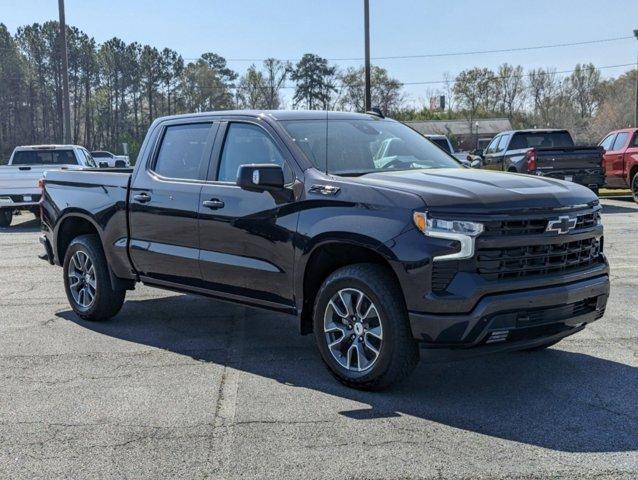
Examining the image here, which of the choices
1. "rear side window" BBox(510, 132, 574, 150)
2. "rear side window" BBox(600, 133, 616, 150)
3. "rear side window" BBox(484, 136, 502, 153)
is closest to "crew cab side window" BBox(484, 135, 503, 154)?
"rear side window" BBox(484, 136, 502, 153)

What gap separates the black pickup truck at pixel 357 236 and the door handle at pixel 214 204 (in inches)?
0.8

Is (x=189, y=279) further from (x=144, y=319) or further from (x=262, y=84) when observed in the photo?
(x=262, y=84)

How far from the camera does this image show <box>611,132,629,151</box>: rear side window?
19.3m

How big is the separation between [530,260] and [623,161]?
15759 millimetres

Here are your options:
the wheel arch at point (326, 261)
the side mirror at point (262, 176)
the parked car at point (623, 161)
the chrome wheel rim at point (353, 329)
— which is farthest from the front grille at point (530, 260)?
the parked car at point (623, 161)

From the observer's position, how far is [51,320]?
7.45 meters

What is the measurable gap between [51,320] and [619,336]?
17.7 ft

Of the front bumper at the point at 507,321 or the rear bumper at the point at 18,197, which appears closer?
the front bumper at the point at 507,321

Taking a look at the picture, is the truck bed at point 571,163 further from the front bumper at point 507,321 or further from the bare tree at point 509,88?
the bare tree at point 509,88

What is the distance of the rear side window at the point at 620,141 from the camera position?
19281 millimetres

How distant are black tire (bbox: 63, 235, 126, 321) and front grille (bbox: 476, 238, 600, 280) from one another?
160 inches

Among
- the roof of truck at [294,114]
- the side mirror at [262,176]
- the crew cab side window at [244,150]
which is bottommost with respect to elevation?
the side mirror at [262,176]

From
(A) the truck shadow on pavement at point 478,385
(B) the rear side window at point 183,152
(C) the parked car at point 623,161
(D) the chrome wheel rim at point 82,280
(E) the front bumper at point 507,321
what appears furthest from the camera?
(C) the parked car at point 623,161

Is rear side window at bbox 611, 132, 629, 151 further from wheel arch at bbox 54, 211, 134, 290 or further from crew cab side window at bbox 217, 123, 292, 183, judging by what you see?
crew cab side window at bbox 217, 123, 292, 183
